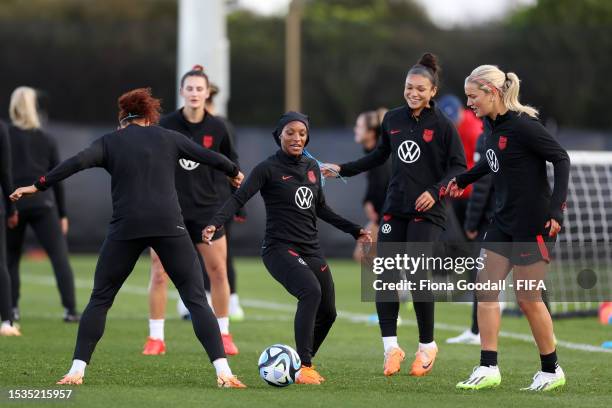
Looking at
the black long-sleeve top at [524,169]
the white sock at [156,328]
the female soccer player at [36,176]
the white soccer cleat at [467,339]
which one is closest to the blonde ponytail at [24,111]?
the female soccer player at [36,176]

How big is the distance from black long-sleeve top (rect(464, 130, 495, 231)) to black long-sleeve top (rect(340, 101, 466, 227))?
6.95ft

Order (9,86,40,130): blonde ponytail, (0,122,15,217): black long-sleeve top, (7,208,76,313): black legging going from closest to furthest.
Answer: (0,122,15,217): black long-sleeve top < (9,86,40,130): blonde ponytail < (7,208,76,313): black legging

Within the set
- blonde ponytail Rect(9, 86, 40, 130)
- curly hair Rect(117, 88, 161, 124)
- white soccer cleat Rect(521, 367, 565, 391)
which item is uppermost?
blonde ponytail Rect(9, 86, 40, 130)

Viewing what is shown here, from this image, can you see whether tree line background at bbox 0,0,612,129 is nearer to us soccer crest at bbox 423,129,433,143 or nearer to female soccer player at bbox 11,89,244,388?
us soccer crest at bbox 423,129,433,143

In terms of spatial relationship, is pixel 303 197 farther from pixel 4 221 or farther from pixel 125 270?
pixel 4 221

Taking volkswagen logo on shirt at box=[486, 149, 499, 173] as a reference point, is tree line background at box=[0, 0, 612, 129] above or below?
above

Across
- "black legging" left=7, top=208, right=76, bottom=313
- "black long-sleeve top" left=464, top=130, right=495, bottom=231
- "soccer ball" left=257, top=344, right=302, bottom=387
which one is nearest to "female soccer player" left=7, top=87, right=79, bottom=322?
"black legging" left=7, top=208, right=76, bottom=313

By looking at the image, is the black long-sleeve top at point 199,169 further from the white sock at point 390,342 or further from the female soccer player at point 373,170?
the female soccer player at point 373,170

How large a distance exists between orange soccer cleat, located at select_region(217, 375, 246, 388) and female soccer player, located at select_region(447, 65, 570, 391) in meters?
1.49

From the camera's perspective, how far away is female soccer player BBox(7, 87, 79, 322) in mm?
12031

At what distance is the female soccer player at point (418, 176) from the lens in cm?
894

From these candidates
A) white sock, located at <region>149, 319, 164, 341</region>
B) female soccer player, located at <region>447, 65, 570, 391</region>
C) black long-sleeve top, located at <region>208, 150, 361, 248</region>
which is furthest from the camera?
white sock, located at <region>149, 319, 164, 341</region>

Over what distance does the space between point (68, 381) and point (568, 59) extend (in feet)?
119

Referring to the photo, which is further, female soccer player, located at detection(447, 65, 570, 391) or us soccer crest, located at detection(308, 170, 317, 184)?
us soccer crest, located at detection(308, 170, 317, 184)
